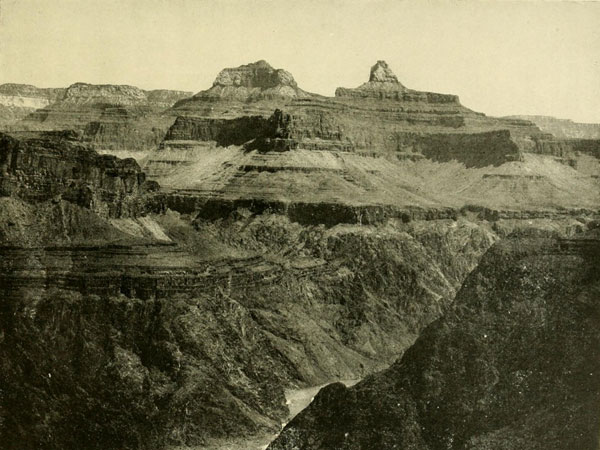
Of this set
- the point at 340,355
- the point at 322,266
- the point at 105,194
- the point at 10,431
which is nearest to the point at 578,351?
the point at 10,431

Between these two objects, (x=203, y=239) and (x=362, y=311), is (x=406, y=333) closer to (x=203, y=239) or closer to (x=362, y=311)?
(x=362, y=311)

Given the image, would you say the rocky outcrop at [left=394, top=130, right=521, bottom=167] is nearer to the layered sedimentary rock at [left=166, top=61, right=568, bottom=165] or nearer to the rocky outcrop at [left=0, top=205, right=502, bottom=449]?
the layered sedimentary rock at [left=166, top=61, right=568, bottom=165]

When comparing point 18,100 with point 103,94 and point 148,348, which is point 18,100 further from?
point 148,348

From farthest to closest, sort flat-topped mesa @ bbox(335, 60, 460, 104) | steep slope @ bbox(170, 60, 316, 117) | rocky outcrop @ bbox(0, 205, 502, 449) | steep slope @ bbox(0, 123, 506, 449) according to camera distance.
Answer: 1. flat-topped mesa @ bbox(335, 60, 460, 104)
2. steep slope @ bbox(170, 60, 316, 117)
3. steep slope @ bbox(0, 123, 506, 449)
4. rocky outcrop @ bbox(0, 205, 502, 449)

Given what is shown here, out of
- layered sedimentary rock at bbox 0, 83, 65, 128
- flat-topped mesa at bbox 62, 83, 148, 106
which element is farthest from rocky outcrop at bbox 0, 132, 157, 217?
flat-topped mesa at bbox 62, 83, 148, 106

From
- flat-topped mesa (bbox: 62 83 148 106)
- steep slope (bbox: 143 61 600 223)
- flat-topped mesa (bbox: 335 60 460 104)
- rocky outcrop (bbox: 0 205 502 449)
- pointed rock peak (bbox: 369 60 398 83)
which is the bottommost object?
rocky outcrop (bbox: 0 205 502 449)

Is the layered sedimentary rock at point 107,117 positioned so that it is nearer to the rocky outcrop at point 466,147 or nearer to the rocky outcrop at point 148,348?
the rocky outcrop at point 466,147

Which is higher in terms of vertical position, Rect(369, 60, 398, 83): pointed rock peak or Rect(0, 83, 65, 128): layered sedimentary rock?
Rect(369, 60, 398, 83): pointed rock peak
